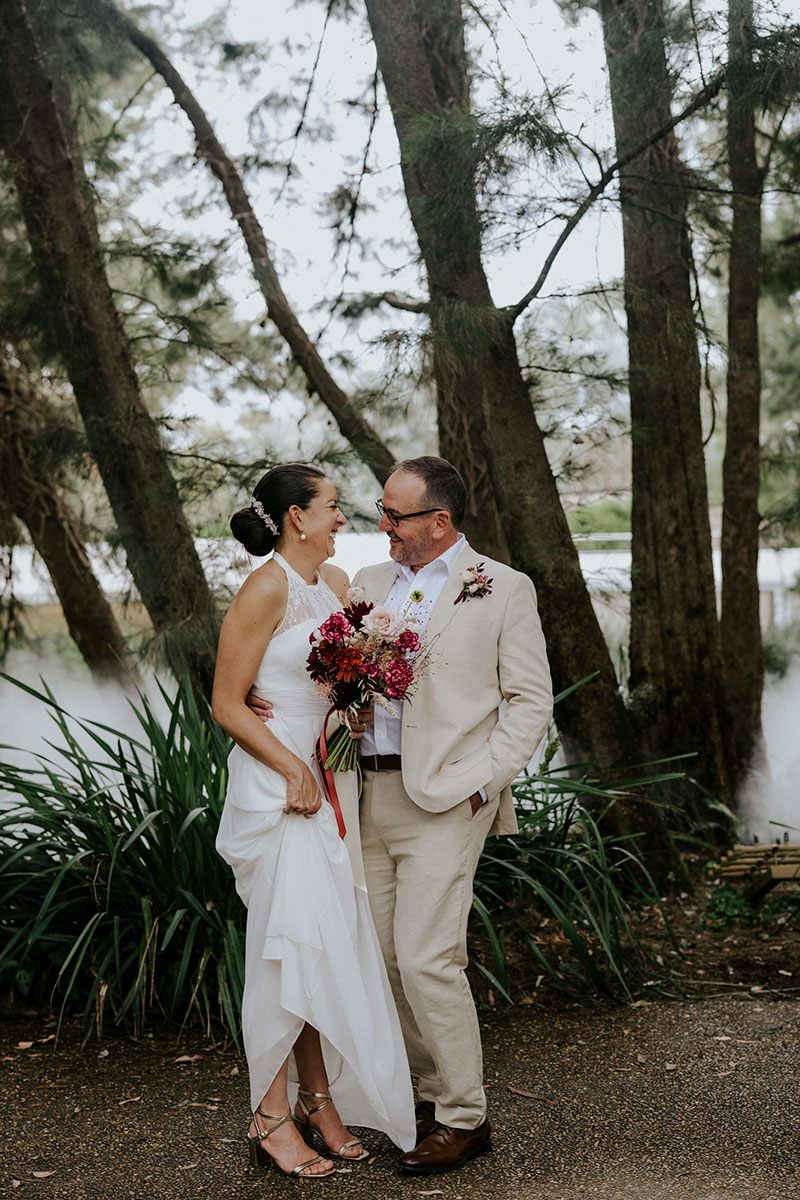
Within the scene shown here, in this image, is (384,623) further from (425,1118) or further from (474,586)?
(425,1118)

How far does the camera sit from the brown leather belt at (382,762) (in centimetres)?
340

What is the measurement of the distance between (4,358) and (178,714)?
422 centimetres

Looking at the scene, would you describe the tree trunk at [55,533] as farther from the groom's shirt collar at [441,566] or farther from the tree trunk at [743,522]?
the groom's shirt collar at [441,566]

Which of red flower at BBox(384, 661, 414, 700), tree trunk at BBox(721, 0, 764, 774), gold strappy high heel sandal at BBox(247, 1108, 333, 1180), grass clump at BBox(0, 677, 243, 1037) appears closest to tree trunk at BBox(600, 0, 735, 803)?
tree trunk at BBox(721, 0, 764, 774)

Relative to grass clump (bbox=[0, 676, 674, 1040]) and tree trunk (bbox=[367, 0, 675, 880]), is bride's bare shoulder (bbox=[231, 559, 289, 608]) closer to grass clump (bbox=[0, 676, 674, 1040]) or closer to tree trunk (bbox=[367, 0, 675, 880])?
grass clump (bbox=[0, 676, 674, 1040])

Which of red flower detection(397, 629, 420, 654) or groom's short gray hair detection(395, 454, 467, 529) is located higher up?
groom's short gray hair detection(395, 454, 467, 529)

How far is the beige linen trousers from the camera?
10.6 feet

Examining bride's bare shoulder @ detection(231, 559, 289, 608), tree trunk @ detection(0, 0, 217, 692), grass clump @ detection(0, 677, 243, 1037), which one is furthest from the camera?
tree trunk @ detection(0, 0, 217, 692)

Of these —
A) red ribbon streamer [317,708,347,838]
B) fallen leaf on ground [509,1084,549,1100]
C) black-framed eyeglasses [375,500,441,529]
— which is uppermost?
black-framed eyeglasses [375,500,441,529]

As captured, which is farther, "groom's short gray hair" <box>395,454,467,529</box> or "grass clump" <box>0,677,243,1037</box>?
"grass clump" <box>0,677,243,1037</box>

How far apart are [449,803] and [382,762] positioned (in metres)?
0.28

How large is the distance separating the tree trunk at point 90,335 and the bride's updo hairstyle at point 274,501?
313cm

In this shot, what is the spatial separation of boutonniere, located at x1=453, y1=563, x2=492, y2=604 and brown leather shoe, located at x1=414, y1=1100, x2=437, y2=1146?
145 centimetres

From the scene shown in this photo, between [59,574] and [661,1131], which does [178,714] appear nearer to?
[661,1131]
